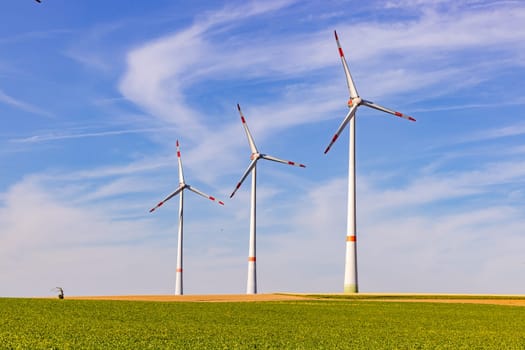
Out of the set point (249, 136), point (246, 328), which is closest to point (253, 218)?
point (249, 136)

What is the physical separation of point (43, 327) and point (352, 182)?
5148cm

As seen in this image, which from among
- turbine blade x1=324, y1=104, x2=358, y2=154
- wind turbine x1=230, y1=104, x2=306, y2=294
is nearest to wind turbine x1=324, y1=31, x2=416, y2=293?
turbine blade x1=324, y1=104, x2=358, y2=154

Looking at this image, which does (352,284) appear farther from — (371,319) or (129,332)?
(129,332)

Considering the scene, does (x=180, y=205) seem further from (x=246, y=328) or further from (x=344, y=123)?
(x=246, y=328)

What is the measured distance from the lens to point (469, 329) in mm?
33844

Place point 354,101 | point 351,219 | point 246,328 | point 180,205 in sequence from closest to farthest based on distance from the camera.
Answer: point 246,328 < point 351,219 < point 354,101 < point 180,205

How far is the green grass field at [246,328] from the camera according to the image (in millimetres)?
24234

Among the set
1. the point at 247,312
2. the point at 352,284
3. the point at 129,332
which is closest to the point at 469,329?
the point at 247,312

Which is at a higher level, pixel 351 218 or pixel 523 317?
pixel 351 218

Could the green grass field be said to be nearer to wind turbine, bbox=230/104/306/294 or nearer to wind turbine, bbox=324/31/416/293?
wind turbine, bbox=324/31/416/293

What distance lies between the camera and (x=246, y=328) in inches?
1212

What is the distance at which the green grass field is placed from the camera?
24234 mm

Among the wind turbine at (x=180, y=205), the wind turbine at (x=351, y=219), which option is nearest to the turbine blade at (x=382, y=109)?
the wind turbine at (x=351, y=219)

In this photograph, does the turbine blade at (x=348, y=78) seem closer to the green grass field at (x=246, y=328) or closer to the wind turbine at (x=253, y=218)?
the wind turbine at (x=253, y=218)
